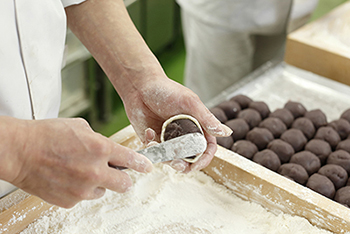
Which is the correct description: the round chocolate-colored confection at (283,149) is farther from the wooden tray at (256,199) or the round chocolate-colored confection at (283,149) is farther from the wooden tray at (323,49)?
the wooden tray at (323,49)

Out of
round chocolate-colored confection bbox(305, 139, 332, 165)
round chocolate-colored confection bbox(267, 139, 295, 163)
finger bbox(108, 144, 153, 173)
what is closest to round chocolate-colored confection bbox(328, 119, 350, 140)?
round chocolate-colored confection bbox(305, 139, 332, 165)

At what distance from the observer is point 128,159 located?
717 millimetres

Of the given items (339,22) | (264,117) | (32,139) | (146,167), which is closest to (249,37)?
(339,22)

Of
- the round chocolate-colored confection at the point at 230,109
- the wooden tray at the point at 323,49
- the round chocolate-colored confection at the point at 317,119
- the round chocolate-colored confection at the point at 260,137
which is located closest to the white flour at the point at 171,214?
the round chocolate-colored confection at the point at 260,137

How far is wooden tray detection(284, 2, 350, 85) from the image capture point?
1613 millimetres

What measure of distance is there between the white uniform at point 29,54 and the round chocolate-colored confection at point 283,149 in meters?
0.70

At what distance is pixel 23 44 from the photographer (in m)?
0.92

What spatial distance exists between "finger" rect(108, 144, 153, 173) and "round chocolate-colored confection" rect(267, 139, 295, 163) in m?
0.59

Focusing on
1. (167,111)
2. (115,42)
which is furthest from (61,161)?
(115,42)

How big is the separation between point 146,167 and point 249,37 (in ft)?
4.72

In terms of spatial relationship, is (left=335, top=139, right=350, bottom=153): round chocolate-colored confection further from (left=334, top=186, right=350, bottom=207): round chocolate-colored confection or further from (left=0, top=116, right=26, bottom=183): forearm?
(left=0, top=116, right=26, bottom=183): forearm

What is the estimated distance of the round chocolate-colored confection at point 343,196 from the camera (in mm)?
1020

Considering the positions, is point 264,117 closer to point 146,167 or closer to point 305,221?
point 305,221

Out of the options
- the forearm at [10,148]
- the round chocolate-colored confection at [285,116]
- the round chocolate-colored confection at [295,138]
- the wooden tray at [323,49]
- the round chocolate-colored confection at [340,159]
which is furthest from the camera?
the wooden tray at [323,49]
